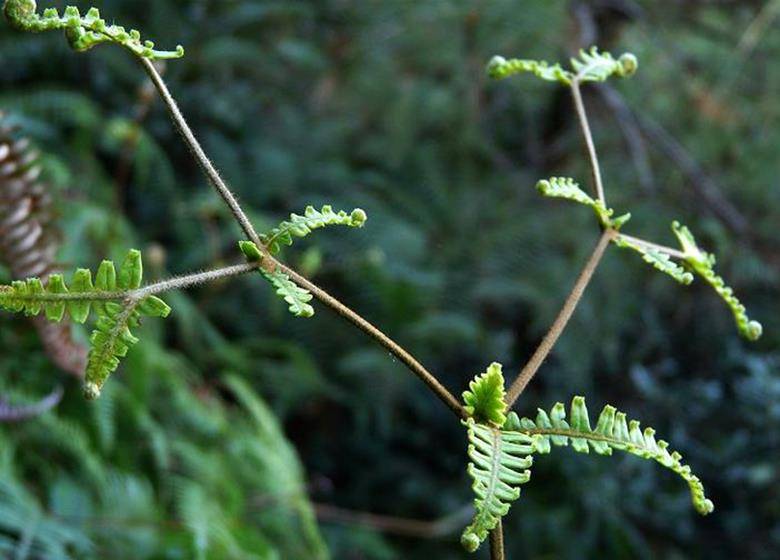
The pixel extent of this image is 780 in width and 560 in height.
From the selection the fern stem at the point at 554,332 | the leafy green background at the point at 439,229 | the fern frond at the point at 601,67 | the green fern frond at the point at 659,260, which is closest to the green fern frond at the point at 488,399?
the fern stem at the point at 554,332

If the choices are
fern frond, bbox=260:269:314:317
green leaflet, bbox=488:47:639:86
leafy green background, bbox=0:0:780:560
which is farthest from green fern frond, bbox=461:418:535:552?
leafy green background, bbox=0:0:780:560

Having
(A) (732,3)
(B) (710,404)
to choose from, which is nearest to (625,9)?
(A) (732,3)

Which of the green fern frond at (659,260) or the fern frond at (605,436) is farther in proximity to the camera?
the green fern frond at (659,260)

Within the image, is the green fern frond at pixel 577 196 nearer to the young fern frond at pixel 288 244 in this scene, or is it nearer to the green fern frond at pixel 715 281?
the green fern frond at pixel 715 281

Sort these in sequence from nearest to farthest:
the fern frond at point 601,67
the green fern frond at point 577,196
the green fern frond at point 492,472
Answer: the green fern frond at point 492,472
the green fern frond at point 577,196
the fern frond at point 601,67

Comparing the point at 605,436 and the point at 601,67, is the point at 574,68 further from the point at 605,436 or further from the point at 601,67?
the point at 605,436

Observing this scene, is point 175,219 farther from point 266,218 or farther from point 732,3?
point 732,3
